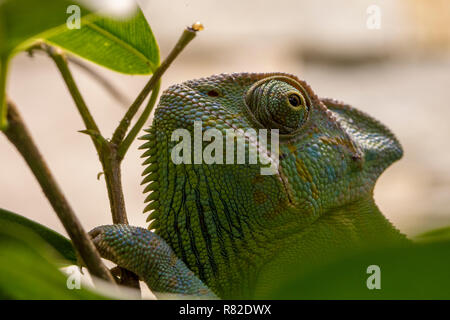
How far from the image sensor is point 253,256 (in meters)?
1.08

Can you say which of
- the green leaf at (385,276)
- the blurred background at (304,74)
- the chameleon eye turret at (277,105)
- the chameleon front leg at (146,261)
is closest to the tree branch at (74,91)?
the chameleon front leg at (146,261)

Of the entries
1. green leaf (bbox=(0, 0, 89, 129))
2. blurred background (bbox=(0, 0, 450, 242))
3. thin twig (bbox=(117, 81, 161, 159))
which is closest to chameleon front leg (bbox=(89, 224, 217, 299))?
thin twig (bbox=(117, 81, 161, 159))

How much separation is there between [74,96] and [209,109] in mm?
237

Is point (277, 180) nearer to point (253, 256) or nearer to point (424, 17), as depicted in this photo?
Answer: point (253, 256)

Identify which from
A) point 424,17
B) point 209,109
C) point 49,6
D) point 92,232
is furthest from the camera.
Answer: point 424,17

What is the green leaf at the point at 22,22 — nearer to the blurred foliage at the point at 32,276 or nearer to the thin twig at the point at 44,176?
the thin twig at the point at 44,176

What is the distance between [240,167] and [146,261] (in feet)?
0.75

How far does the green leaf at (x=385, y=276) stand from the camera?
51 centimetres

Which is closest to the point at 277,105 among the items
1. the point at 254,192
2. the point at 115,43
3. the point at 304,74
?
the point at 254,192

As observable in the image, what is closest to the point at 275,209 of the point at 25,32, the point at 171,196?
the point at 171,196

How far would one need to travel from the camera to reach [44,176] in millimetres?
657

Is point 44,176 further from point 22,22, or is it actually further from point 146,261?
point 146,261

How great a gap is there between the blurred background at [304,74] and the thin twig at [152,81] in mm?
3811

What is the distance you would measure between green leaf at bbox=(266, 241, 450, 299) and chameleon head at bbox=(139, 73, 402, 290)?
494 millimetres
